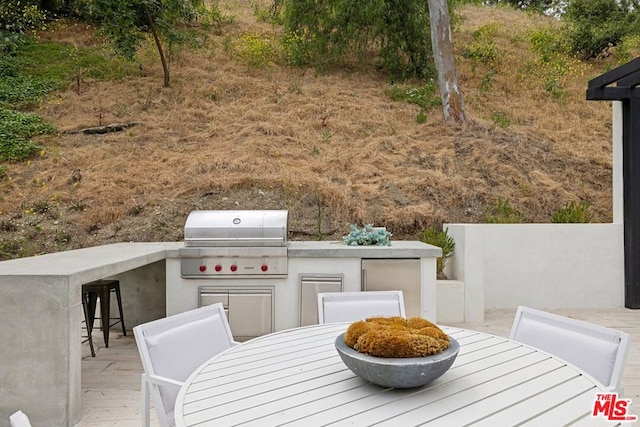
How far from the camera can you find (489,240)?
17.7ft

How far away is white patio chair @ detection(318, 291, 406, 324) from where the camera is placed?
232 centimetres

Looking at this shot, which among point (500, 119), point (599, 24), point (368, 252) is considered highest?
point (599, 24)

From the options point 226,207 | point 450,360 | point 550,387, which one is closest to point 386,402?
point 450,360

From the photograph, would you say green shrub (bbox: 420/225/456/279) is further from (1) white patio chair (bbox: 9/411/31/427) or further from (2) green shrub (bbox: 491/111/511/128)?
(1) white patio chair (bbox: 9/411/31/427)

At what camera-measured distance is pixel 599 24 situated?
12.5 meters

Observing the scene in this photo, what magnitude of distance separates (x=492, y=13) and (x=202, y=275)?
58.6 feet

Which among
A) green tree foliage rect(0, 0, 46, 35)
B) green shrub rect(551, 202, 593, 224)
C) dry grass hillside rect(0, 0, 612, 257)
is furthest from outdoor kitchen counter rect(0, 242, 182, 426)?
green tree foliage rect(0, 0, 46, 35)

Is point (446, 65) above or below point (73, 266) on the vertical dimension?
above

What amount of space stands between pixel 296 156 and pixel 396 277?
4.16m

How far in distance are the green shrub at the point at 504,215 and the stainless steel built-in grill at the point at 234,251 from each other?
3.82 metres

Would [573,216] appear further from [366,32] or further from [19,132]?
[19,132]

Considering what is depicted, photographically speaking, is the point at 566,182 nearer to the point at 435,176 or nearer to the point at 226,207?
the point at 435,176

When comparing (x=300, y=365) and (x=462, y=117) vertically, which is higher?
(x=462, y=117)

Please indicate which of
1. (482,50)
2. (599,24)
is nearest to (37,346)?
(482,50)
